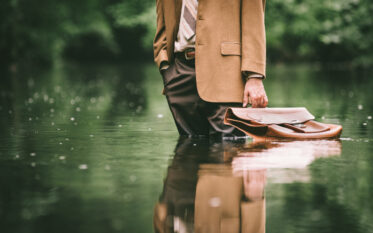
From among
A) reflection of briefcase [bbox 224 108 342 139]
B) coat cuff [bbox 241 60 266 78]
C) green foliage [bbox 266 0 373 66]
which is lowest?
reflection of briefcase [bbox 224 108 342 139]

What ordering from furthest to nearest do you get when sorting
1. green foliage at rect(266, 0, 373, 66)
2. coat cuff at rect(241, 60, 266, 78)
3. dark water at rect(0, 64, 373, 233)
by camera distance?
green foliage at rect(266, 0, 373, 66)
coat cuff at rect(241, 60, 266, 78)
dark water at rect(0, 64, 373, 233)

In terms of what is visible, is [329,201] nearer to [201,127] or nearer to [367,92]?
[201,127]

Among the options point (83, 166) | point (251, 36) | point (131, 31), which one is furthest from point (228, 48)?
point (131, 31)

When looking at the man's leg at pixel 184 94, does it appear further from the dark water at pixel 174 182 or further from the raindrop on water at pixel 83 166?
the raindrop on water at pixel 83 166

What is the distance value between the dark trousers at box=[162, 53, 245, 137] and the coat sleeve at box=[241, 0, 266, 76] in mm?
401

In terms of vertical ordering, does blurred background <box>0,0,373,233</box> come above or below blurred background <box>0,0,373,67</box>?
below

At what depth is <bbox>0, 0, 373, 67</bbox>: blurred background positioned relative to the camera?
30453 millimetres

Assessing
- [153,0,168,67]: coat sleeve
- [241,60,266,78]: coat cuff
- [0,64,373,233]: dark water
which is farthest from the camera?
[153,0,168,67]: coat sleeve

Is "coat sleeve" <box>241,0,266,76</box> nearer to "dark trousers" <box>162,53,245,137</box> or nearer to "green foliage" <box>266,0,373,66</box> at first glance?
"dark trousers" <box>162,53,245,137</box>

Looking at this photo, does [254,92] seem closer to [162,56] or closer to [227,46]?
[227,46]

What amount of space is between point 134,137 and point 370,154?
229 cm

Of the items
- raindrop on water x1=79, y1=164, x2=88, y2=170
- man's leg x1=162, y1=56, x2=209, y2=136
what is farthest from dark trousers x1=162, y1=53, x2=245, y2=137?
raindrop on water x1=79, y1=164, x2=88, y2=170

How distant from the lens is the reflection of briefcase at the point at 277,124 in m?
6.35

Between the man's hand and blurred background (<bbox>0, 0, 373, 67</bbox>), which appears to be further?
blurred background (<bbox>0, 0, 373, 67</bbox>)
